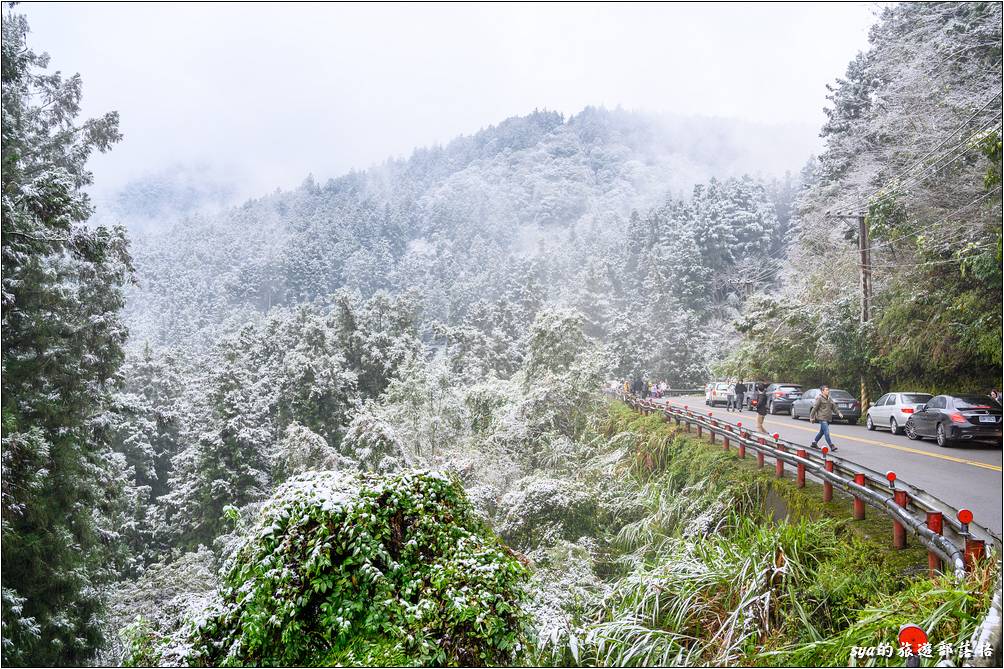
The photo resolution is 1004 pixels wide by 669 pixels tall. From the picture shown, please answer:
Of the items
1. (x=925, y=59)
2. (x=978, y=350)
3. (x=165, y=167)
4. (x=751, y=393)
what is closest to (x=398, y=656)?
(x=978, y=350)

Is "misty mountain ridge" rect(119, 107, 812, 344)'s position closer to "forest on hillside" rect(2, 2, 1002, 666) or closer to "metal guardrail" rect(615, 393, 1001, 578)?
"forest on hillside" rect(2, 2, 1002, 666)

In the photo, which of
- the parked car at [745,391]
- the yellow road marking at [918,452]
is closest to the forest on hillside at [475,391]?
the parked car at [745,391]

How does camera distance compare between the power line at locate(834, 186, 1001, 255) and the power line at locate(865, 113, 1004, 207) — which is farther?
the power line at locate(834, 186, 1001, 255)

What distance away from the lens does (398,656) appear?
4008 mm

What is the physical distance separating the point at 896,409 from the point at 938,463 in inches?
175

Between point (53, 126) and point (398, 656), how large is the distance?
44.3 ft

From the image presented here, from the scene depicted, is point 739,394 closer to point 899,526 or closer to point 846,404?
point 846,404

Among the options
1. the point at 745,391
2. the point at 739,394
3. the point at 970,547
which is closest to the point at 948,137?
the point at 970,547

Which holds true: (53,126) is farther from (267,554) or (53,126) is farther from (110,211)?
(267,554)

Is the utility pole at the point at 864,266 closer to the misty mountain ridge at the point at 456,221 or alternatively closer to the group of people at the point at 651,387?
the misty mountain ridge at the point at 456,221

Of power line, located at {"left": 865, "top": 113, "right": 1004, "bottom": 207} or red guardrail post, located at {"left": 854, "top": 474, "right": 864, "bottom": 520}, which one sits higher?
power line, located at {"left": 865, "top": 113, "right": 1004, "bottom": 207}

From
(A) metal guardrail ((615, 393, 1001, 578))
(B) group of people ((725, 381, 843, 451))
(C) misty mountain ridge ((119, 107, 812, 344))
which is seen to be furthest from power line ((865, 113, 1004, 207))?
(C) misty mountain ridge ((119, 107, 812, 344))

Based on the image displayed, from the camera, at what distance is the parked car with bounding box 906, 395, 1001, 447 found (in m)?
9.80

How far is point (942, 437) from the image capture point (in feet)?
34.3
